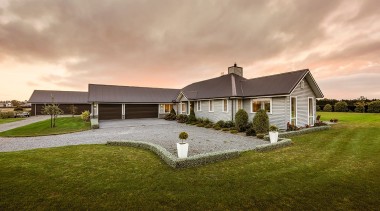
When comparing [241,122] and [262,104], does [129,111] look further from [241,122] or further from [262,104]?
[262,104]

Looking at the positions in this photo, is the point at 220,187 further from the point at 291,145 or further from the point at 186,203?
the point at 291,145

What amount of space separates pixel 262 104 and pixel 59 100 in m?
44.3

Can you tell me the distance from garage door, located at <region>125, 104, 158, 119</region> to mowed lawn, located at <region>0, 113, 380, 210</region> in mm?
23255

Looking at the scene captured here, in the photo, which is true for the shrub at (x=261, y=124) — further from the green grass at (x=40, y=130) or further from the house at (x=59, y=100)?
the house at (x=59, y=100)

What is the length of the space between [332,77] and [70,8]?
35.9 m

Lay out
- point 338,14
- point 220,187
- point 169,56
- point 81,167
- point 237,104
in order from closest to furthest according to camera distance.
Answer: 1. point 220,187
2. point 81,167
3. point 338,14
4. point 237,104
5. point 169,56

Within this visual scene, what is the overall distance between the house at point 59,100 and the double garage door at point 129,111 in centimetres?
1324

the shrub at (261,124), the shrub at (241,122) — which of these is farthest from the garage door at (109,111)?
the shrub at (261,124)

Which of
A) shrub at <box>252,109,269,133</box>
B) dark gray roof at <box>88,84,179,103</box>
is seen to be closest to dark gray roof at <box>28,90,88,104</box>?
dark gray roof at <box>88,84,179,103</box>

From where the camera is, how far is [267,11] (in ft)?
49.9

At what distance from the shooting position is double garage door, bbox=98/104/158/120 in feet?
97.5

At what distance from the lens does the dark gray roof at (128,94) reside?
100ft

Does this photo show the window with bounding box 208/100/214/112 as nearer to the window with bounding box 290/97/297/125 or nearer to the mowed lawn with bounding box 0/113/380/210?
the window with bounding box 290/97/297/125

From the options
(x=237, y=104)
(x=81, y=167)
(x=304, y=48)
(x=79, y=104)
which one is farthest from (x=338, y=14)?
(x=79, y=104)
